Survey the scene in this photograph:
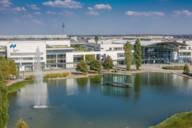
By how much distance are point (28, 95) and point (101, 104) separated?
12.5 ft

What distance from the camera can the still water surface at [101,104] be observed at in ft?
38.2

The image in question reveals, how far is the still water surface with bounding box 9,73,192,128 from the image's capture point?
459 inches

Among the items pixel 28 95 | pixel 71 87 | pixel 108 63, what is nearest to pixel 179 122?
pixel 28 95

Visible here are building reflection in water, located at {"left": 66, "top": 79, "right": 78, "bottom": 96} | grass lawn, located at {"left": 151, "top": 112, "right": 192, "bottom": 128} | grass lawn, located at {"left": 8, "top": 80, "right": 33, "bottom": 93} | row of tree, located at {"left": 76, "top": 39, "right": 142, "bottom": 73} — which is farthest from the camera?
row of tree, located at {"left": 76, "top": 39, "right": 142, "bottom": 73}

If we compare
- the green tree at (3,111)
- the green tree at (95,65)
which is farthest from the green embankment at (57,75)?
the green tree at (3,111)

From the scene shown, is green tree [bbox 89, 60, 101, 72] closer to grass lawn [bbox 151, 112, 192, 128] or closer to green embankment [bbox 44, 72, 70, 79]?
green embankment [bbox 44, 72, 70, 79]

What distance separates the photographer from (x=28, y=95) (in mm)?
16234

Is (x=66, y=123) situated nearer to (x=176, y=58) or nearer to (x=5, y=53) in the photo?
(x=5, y=53)

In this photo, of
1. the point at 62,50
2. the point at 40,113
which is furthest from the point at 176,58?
the point at 40,113

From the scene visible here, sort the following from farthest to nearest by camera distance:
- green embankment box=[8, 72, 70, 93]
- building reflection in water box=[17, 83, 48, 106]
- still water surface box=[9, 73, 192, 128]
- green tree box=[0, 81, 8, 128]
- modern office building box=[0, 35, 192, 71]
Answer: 1. modern office building box=[0, 35, 192, 71]
2. green embankment box=[8, 72, 70, 93]
3. building reflection in water box=[17, 83, 48, 106]
4. still water surface box=[9, 73, 192, 128]
5. green tree box=[0, 81, 8, 128]

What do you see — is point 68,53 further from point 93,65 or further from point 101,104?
point 101,104

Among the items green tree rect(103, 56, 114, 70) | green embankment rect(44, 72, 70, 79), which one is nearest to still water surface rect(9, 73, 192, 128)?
green embankment rect(44, 72, 70, 79)

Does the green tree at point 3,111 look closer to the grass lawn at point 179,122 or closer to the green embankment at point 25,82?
the grass lawn at point 179,122

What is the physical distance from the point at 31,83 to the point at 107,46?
12.1 meters
